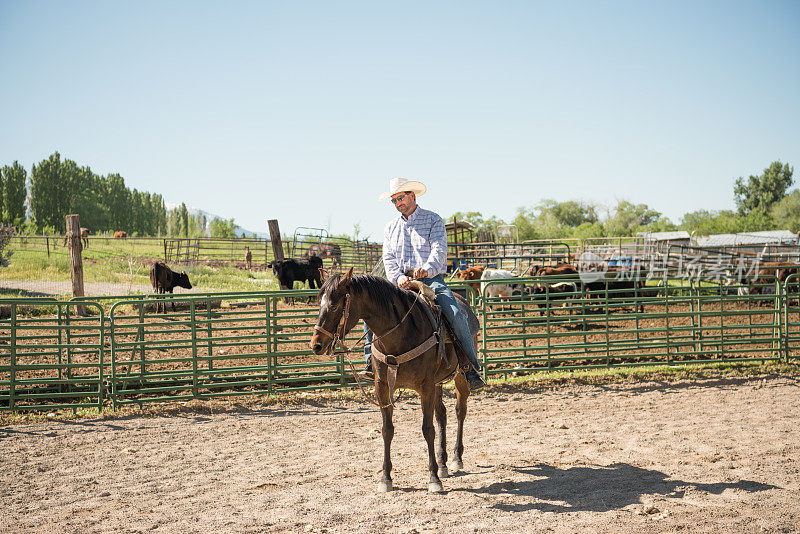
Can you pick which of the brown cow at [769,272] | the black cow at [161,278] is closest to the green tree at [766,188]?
the brown cow at [769,272]

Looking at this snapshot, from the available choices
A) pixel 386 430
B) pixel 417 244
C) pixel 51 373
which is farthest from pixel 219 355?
pixel 417 244

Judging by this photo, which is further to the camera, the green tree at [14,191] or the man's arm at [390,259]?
the green tree at [14,191]

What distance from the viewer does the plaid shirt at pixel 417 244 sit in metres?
4.92

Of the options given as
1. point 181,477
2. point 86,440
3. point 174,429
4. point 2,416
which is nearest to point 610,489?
point 181,477

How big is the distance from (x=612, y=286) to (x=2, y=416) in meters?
16.6

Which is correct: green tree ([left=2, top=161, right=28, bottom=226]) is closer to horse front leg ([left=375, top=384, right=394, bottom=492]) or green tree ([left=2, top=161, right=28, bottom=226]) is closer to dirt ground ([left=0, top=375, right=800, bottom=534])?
dirt ground ([left=0, top=375, right=800, bottom=534])

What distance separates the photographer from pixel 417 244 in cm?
502

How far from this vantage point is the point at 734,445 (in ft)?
18.7

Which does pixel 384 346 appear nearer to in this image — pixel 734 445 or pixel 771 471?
pixel 771 471

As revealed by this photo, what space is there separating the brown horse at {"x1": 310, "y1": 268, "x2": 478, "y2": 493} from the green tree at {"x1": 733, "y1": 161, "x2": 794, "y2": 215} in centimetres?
8735

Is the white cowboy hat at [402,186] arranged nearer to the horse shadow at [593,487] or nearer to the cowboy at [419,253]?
the cowboy at [419,253]

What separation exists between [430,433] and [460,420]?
0.91 meters

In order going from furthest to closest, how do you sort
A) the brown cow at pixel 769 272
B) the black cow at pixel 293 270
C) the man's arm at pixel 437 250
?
the black cow at pixel 293 270 → the brown cow at pixel 769 272 → the man's arm at pixel 437 250

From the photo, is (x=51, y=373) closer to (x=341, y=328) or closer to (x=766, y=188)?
(x=341, y=328)
